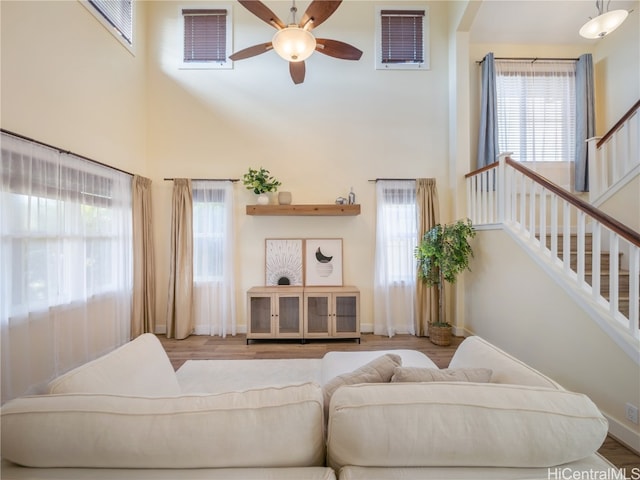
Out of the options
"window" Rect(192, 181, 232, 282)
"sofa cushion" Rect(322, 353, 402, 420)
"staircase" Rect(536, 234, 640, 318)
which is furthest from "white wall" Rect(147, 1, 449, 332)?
"sofa cushion" Rect(322, 353, 402, 420)

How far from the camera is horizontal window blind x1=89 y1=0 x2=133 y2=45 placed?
3.20 metres

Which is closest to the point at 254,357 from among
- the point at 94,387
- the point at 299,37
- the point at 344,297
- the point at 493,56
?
the point at 344,297

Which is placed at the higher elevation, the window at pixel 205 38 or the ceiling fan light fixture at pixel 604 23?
the window at pixel 205 38

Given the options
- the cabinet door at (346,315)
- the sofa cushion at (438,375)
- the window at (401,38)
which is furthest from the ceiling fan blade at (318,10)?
the cabinet door at (346,315)

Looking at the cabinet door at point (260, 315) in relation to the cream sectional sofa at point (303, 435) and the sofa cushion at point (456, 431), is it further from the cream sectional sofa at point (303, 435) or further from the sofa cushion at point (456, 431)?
the sofa cushion at point (456, 431)

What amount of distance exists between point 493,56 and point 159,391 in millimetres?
5665

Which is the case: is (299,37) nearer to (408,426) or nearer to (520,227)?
(408,426)

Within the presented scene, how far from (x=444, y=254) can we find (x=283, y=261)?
7.39ft

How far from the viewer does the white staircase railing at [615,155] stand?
321cm

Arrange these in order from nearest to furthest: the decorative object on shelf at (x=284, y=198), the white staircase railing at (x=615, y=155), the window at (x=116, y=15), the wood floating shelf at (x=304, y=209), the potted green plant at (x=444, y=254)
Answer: the window at (x=116, y=15)
the white staircase railing at (x=615, y=155)
the potted green plant at (x=444, y=254)
the wood floating shelf at (x=304, y=209)
the decorative object on shelf at (x=284, y=198)

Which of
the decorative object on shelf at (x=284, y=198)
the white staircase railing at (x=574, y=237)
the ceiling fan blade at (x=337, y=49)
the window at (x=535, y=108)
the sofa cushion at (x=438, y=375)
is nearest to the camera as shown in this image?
the sofa cushion at (x=438, y=375)

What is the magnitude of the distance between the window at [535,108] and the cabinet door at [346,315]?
133 inches

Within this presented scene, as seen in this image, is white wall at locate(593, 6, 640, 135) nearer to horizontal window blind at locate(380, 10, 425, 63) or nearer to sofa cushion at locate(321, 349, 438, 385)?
horizontal window blind at locate(380, 10, 425, 63)

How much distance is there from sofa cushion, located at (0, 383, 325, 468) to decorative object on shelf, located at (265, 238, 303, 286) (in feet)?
10.5
